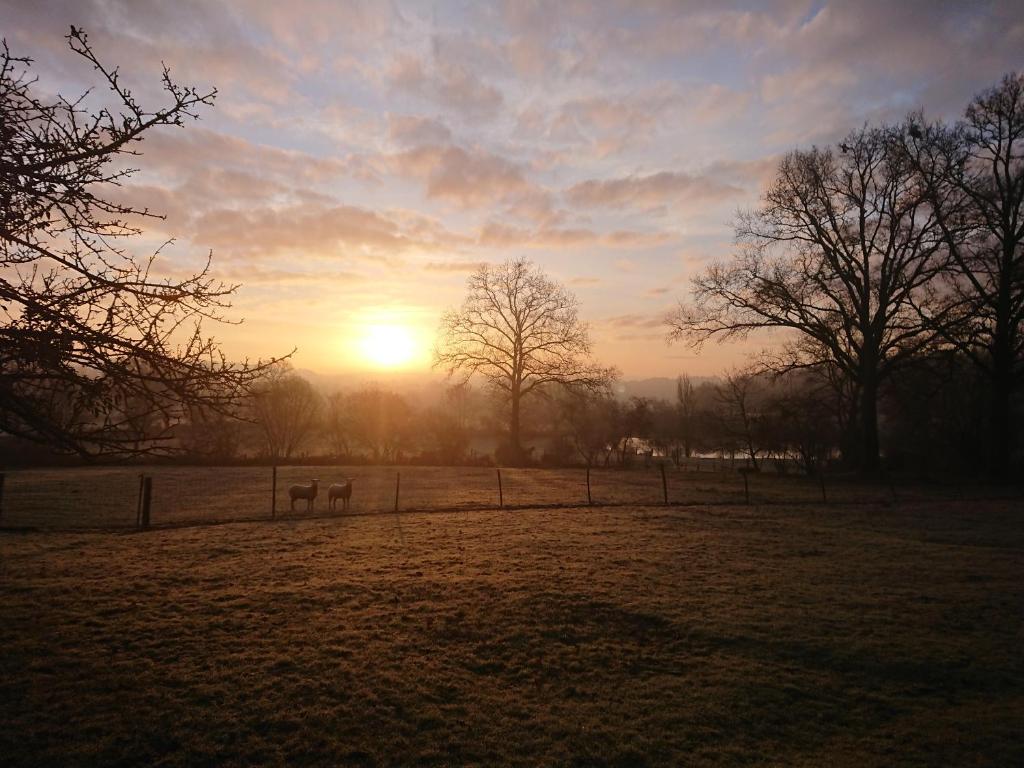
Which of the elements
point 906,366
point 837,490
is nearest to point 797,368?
point 906,366

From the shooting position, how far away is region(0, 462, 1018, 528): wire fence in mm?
17531

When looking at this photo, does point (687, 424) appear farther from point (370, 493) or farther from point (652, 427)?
point (370, 493)

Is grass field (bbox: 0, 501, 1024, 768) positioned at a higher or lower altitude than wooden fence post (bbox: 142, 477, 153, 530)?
lower

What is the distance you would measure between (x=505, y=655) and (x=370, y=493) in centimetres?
1860

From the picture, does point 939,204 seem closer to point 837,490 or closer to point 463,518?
point 837,490

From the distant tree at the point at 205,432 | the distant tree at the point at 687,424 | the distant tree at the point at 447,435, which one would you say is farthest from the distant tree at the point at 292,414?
the distant tree at the point at 205,432

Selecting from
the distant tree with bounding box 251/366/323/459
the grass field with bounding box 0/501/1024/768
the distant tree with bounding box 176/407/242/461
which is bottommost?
the grass field with bounding box 0/501/1024/768

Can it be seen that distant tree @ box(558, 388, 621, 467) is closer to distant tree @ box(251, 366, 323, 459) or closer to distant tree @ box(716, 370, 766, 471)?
distant tree @ box(716, 370, 766, 471)

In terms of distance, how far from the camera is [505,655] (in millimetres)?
7066

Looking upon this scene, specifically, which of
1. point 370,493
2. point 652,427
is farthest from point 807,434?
point 370,493

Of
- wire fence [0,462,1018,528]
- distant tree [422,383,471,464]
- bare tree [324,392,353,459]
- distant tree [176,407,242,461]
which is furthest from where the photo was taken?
bare tree [324,392,353,459]

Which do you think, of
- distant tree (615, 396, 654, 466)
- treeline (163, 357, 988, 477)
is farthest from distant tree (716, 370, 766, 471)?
distant tree (615, 396, 654, 466)

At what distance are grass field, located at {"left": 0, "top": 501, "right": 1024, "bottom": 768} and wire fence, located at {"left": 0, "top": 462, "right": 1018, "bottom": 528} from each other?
Answer: 5.15 m

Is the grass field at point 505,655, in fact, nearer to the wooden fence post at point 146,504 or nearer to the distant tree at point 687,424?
the wooden fence post at point 146,504
